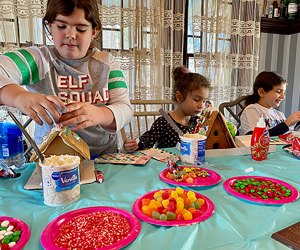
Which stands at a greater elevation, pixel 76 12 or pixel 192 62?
pixel 76 12

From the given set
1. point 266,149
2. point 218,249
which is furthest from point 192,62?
point 218,249

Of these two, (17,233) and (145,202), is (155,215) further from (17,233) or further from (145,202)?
(17,233)

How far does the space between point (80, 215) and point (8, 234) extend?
14 cm

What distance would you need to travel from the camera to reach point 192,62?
8.86ft

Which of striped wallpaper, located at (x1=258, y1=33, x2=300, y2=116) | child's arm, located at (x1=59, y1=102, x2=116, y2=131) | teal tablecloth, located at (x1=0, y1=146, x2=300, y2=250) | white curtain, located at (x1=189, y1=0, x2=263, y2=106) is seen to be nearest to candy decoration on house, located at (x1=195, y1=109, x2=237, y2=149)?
teal tablecloth, located at (x1=0, y1=146, x2=300, y2=250)

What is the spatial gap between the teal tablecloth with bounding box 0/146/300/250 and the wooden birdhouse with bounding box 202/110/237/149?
0.17 meters

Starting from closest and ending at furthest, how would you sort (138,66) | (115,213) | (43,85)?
(115,213)
(43,85)
(138,66)

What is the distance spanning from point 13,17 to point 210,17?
1.68m

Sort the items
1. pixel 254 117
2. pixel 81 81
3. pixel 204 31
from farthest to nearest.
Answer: pixel 204 31 < pixel 254 117 < pixel 81 81

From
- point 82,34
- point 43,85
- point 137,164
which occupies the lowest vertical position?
point 137,164

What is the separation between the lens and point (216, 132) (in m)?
1.15

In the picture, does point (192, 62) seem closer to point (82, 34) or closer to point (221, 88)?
point (221, 88)

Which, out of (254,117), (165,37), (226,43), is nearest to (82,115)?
(254,117)

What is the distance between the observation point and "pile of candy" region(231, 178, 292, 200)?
724 millimetres
